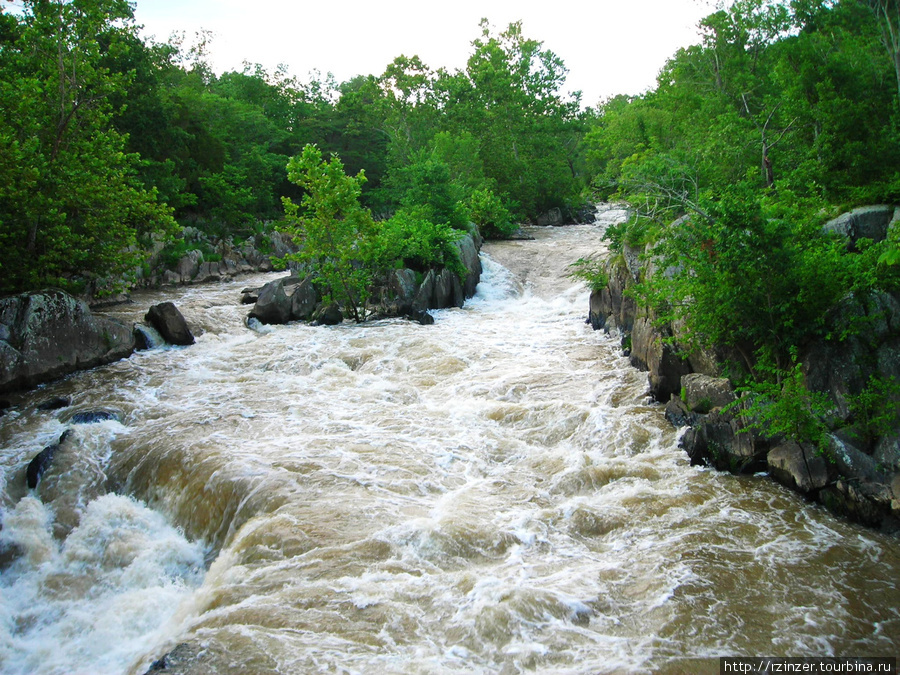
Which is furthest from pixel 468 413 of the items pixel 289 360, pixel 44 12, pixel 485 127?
pixel 485 127

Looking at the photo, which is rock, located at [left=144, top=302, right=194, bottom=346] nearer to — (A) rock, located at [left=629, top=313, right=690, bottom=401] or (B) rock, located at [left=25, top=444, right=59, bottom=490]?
(B) rock, located at [left=25, top=444, right=59, bottom=490]

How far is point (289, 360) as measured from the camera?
44.5 ft

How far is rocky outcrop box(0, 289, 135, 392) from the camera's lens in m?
11.5

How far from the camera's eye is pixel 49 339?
12172 mm

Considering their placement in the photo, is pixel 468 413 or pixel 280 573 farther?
pixel 468 413

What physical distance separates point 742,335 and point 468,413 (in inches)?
179

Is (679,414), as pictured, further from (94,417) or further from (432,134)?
(432,134)

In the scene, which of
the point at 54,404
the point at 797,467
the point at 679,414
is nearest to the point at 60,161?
the point at 54,404

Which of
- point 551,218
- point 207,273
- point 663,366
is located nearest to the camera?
point 663,366

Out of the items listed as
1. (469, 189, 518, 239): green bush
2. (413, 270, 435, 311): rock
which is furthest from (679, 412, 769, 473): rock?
(469, 189, 518, 239): green bush

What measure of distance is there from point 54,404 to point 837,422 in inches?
495

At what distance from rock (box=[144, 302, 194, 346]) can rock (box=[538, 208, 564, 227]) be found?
2738 centimetres

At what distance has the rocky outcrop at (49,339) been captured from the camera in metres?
11.5

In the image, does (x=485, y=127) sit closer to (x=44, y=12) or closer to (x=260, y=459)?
(x=44, y=12)
